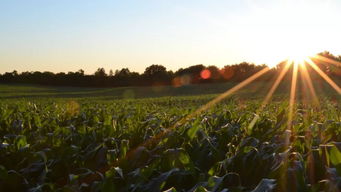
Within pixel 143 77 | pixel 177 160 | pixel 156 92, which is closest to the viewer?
pixel 177 160

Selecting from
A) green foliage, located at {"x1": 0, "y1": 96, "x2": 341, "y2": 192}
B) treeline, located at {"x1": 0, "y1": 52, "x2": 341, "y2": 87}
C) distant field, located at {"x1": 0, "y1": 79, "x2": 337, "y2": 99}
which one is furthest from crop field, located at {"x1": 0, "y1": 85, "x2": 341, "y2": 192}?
treeline, located at {"x1": 0, "y1": 52, "x2": 341, "y2": 87}

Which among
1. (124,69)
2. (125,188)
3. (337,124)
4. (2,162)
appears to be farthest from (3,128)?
(124,69)

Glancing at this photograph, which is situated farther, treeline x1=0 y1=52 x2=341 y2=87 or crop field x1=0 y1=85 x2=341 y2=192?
treeline x1=0 y1=52 x2=341 y2=87

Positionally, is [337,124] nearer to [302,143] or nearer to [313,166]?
[302,143]

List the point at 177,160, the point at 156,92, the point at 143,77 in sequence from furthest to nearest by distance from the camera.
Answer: the point at 143,77
the point at 156,92
the point at 177,160

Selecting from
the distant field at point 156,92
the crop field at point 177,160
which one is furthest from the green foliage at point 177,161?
the distant field at point 156,92

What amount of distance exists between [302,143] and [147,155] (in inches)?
55.8

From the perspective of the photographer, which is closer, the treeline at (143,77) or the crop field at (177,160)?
the crop field at (177,160)

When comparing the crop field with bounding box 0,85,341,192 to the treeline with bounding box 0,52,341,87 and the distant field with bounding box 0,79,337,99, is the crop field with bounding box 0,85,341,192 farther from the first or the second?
the treeline with bounding box 0,52,341,87

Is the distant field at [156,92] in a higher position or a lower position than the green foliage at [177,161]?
lower

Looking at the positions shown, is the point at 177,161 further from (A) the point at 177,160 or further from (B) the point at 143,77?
(B) the point at 143,77

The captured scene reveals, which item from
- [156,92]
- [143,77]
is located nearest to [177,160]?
[156,92]

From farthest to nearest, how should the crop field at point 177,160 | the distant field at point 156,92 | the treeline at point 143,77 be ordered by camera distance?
the treeline at point 143,77 → the distant field at point 156,92 → the crop field at point 177,160

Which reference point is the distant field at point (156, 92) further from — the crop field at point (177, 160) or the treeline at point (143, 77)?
the crop field at point (177, 160)
